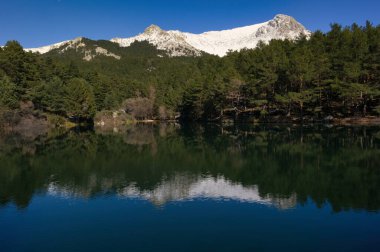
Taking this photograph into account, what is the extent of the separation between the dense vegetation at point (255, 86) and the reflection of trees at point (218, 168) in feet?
97.6

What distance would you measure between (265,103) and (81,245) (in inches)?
2955

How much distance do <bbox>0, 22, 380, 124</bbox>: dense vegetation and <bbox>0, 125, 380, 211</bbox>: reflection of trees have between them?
29.7m

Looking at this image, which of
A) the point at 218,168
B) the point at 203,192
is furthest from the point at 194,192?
the point at 218,168

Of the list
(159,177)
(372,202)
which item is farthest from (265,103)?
(372,202)

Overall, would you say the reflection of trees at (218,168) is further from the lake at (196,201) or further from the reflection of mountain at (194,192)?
the reflection of mountain at (194,192)

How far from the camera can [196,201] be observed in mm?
20344

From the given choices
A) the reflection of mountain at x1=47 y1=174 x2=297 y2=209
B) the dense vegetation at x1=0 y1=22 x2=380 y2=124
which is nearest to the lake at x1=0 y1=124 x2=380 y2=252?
the reflection of mountain at x1=47 y1=174 x2=297 y2=209

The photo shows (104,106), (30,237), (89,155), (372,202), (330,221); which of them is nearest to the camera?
(30,237)

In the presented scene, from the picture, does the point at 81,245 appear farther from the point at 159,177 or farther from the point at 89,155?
the point at 89,155

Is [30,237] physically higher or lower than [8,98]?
lower

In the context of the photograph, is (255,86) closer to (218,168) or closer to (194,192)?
(218,168)

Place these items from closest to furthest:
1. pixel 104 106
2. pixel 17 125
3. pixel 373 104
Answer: pixel 373 104 < pixel 17 125 < pixel 104 106

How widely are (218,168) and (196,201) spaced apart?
1079 cm

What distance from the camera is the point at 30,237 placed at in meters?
15.1
